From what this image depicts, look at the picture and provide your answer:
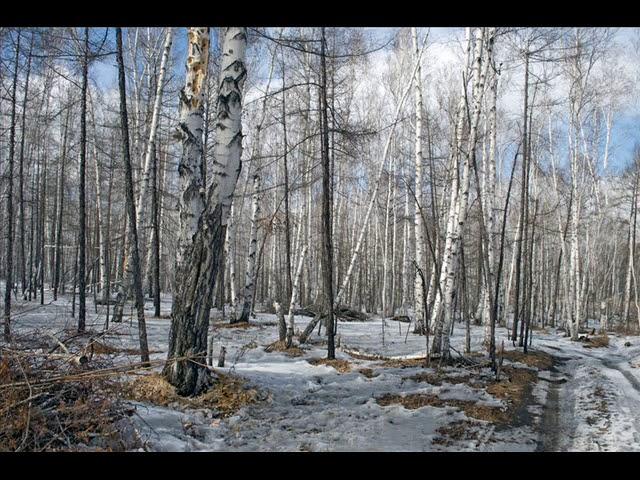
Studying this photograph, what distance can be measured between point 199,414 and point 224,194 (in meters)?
2.76

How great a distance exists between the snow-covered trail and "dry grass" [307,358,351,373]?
3.36 metres

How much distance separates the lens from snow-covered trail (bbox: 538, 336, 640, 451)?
194 inches

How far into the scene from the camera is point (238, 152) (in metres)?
5.77

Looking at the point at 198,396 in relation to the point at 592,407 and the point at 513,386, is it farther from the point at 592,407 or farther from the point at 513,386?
the point at 592,407

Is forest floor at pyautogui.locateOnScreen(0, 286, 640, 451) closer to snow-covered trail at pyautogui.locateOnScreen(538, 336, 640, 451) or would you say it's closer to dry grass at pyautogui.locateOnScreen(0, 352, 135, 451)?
snow-covered trail at pyautogui.locateOnScreen(538, 336, 640, 451)

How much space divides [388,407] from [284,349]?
418cm

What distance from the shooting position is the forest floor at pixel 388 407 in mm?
4609

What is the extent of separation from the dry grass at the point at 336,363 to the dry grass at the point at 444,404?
1538 millimetres

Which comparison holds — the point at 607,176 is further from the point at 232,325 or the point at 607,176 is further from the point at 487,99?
the point at 232,325

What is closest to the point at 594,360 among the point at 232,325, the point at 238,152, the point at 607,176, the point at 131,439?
the point at 232,325

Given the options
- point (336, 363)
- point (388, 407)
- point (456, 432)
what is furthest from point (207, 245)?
point (336, 363)

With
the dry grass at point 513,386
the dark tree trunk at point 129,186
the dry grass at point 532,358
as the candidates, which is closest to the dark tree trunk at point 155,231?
the dark tree trunk at point 129,186

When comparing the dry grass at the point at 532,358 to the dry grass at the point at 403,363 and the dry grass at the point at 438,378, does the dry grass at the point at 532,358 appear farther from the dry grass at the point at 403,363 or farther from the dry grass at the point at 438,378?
the dry grass at the point at 438,378
